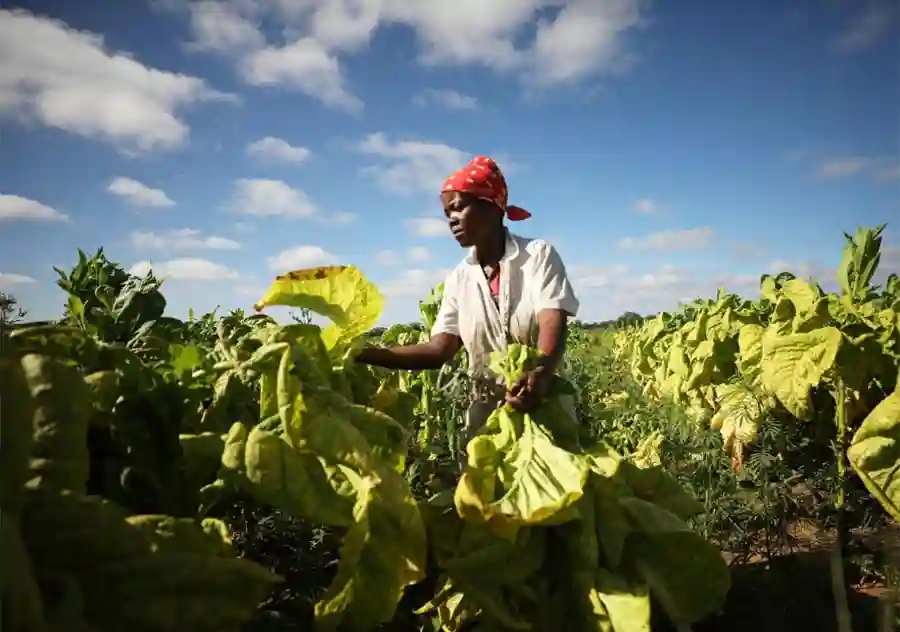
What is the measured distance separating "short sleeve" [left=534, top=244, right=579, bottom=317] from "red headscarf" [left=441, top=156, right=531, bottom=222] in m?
0.27

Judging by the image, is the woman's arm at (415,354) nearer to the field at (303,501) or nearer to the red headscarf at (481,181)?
the field at (303,501)

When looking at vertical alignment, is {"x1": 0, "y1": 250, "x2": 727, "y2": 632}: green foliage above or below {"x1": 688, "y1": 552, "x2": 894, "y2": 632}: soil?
above

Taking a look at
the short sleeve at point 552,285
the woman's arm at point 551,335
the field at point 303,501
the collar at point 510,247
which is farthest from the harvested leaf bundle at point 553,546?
the collar at point 510,247

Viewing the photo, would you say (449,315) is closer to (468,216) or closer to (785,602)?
(468,216)

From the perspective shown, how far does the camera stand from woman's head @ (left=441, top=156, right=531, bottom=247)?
2.52 m

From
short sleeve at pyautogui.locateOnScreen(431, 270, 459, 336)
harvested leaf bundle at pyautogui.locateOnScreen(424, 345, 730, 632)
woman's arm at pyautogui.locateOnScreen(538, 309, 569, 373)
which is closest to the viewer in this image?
harvested leaf bundle at pyautogui.locateOnScreen(424, 345, 730, 632)

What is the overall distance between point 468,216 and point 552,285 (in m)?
0.42

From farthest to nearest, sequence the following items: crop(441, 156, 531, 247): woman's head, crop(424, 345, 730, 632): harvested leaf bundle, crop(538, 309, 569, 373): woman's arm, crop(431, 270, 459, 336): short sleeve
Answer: crop(431, 270, 459, 336): short sleeve < crop(441, 156, 531, 247): woman's head < crop(538, 309, 569, 373): woman's arm < crop(424, 345, 730, 632): harvested leaf bundle

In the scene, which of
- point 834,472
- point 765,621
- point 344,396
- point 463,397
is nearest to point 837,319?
point 834,472

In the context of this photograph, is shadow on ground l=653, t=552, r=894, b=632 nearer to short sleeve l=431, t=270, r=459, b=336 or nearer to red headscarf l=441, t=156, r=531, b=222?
short sleeve l=431, t=270, r=459, b=336

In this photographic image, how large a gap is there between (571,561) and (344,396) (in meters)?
0.79

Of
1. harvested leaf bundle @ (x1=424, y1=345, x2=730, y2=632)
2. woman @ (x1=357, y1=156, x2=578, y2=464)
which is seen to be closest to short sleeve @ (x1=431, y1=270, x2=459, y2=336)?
woman @ (x1=357, y1=156, x2=578, y2=464)

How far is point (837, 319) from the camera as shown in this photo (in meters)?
3.65

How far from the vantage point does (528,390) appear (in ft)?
6.70
